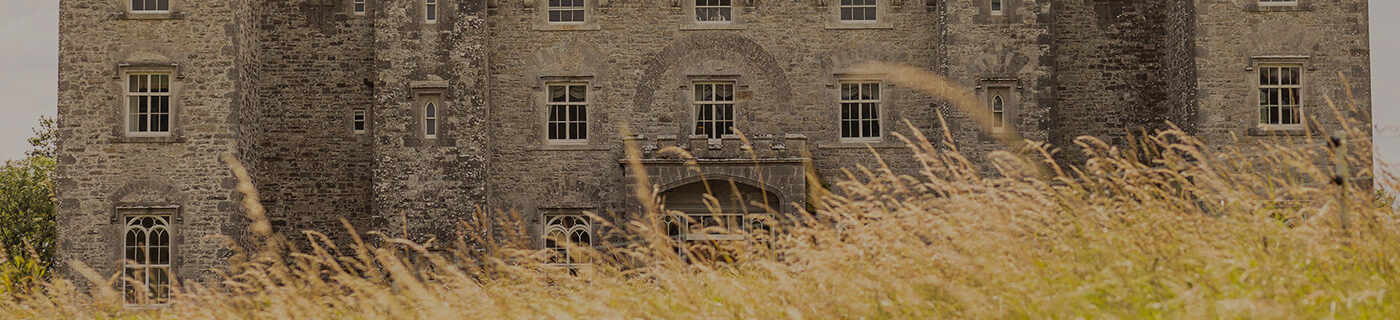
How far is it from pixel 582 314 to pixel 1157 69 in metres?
18.2

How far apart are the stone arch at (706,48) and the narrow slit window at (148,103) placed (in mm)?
7972

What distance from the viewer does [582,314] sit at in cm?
592

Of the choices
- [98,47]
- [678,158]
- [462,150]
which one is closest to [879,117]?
[678,158]

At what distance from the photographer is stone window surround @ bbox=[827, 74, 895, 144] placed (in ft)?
67.8

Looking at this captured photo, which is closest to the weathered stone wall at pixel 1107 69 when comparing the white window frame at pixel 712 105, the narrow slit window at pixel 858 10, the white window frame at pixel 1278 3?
the white window frame at pixel 1278 3

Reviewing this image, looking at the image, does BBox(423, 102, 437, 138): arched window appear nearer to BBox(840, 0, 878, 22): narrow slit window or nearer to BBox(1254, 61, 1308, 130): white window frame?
BBox(840, 0, 878, 22): narrow slit window

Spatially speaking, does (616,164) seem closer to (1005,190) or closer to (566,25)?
(566,25)

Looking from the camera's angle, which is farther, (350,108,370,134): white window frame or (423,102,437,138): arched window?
(350,108,370,134): white window frame

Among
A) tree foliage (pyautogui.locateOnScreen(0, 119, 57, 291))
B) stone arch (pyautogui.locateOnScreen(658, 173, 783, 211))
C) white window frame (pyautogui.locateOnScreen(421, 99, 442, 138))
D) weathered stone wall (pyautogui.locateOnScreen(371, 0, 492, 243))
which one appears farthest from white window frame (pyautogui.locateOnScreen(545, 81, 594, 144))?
tree foliage (pyautogui.locateOnScreen(0, 119, 57, 291))

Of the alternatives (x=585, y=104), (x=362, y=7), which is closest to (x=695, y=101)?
(x=585, y=104)

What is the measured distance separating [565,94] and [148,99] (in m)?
7.04

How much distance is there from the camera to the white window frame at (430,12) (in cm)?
2002

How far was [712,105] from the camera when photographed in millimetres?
20828

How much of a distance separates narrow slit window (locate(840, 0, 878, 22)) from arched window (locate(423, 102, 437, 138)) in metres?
7.41
